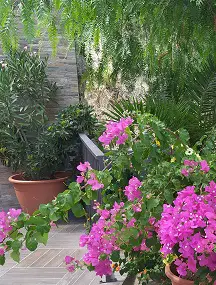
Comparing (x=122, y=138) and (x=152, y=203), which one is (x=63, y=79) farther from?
(x=152, y=203)

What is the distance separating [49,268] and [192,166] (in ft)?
7.24

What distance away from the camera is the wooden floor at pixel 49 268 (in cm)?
347

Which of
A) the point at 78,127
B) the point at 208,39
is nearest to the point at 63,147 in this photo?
the point at 78,127

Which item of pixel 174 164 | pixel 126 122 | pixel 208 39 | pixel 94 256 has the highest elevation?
pixel 208 39

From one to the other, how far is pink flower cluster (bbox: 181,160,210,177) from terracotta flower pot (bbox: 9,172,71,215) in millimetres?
3655

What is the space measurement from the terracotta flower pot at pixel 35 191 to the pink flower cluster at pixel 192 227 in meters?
3.85

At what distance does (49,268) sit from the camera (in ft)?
12.5

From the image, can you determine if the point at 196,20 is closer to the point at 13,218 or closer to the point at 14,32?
the point at 14,32

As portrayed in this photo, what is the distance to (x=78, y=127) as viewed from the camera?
553cm

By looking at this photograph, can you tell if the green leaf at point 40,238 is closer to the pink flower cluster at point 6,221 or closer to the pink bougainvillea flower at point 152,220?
the pink flower cluster at point 6,221

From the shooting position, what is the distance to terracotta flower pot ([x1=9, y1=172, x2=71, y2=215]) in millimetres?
5453

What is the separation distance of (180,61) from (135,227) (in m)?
1.03

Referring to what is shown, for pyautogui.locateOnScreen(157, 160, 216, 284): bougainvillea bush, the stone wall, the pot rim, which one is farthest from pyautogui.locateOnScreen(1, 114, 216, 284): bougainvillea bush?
the stone wall

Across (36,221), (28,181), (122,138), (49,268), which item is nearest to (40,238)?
(36,221)
